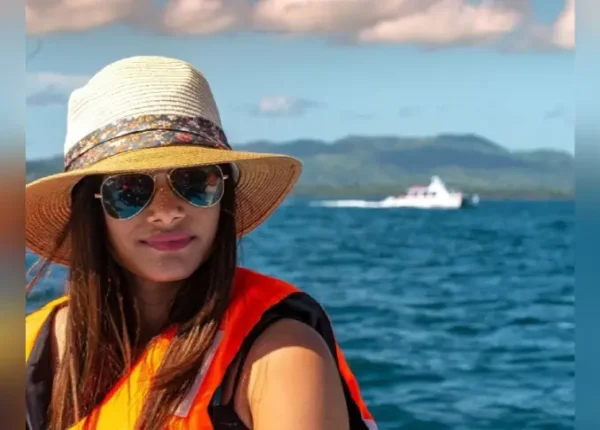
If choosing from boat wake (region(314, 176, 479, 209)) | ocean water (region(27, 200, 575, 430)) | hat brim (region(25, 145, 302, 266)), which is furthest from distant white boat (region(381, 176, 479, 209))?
hat brim (region(25, 145, 302, 266))

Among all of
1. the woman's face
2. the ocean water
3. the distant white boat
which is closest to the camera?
the woman's face

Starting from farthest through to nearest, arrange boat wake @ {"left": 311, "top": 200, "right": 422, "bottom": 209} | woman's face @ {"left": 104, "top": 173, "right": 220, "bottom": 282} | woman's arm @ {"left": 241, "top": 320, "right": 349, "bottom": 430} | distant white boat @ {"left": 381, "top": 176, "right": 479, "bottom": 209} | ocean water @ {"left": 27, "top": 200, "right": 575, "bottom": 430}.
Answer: boat wake @ {"left": 311, "top": 200, "right": 422, "bottom": 209} → distant white boat @ {"left": 381, "top": 176, "right": 479, "bottom": 209} → ocean water @ {"left": 27, "top": 200, "right": 575, "bottom": 430} → woman's face @ {"left": 104, "top": 173, "right": 220, "bottom": 282} → woman's arm @ {"left": 241, "top": 320, "right": 349, "bottom": 430}

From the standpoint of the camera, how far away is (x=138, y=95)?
52.3 inches

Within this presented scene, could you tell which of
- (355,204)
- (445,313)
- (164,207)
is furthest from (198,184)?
(355,204)

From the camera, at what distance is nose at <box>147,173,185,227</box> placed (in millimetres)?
1296

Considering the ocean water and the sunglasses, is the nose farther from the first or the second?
the ocean water

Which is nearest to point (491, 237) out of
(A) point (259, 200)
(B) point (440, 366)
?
(B) point (440, 366)

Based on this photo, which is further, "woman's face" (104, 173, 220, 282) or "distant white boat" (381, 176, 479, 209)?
"distant white boat" (381, 176, 479, 209)

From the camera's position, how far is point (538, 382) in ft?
26.3

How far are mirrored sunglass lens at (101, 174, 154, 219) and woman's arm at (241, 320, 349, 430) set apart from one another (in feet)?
0.87

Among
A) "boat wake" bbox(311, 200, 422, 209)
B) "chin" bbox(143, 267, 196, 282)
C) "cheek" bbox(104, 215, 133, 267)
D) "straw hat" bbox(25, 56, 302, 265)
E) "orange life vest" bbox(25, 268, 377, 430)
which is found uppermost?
"straw hat" bbox(25, 56, 302, 265)

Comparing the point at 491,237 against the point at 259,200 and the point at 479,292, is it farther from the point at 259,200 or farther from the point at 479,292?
the point at 259,200

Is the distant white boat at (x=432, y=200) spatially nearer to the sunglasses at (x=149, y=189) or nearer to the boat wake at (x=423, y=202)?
the boat wake at (x=423, y=202)

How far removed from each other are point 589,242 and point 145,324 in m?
1.02
